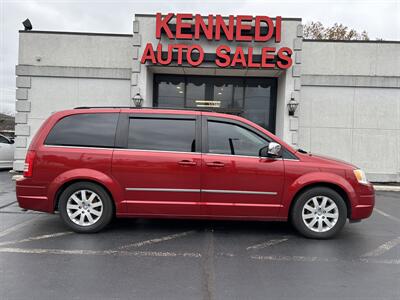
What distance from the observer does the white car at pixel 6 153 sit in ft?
39.7

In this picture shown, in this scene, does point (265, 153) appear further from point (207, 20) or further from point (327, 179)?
point (207, 20)

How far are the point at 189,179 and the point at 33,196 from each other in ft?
7.73

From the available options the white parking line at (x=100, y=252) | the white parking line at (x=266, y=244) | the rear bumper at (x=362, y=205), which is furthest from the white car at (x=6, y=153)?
the rear bumper at (x=362, y=205)

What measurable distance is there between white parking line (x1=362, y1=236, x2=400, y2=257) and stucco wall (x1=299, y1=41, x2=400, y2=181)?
684cm

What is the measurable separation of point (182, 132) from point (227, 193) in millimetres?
1137

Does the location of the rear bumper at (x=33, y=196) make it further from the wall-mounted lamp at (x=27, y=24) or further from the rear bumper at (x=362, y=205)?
the wall-mounted lamp at (x=27, y=24)

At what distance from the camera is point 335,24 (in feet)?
92.8

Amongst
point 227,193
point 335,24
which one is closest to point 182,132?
point 227,193

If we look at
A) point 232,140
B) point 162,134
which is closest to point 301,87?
point 232,140

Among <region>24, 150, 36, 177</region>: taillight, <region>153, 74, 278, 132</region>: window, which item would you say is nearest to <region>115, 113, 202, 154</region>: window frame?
<region>24, 150, 36, 177</region>: taillight

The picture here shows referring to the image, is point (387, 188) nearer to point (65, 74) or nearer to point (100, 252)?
point (100, 252)

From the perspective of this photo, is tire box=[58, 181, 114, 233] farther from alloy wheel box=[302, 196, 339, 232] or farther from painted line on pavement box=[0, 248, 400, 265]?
alloy wheel box=[302, 196, 339, 232]

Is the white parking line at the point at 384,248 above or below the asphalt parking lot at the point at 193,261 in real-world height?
above

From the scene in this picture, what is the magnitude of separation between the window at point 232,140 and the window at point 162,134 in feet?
0.95
